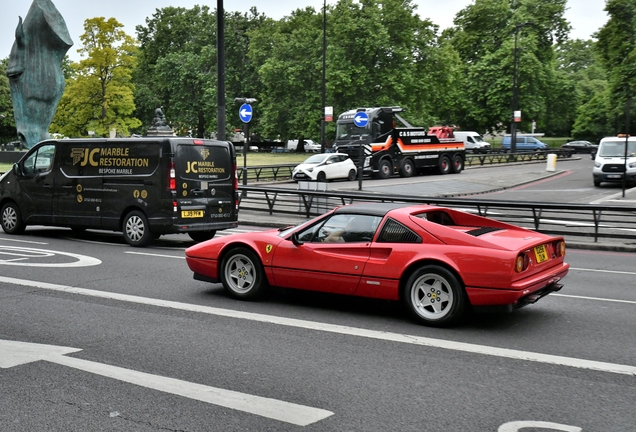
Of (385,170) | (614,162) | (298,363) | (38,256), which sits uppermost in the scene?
(614,162)

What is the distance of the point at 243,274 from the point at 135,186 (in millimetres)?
5946

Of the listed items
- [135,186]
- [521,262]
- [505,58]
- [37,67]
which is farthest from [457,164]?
[521,262]

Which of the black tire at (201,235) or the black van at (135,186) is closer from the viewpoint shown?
the black van at (135,186)

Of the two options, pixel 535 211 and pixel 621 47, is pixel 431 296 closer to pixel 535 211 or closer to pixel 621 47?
pixel 535 211

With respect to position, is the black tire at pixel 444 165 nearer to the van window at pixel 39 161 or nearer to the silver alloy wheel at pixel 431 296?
the van window at pixel 39 161

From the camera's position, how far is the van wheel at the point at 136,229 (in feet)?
45.6

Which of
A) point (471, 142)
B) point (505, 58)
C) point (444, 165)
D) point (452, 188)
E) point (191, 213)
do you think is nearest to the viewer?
point (191, 213)

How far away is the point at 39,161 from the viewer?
15.3 meters

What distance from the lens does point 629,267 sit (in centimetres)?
1222

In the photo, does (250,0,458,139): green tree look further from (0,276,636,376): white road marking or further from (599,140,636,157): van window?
(0,276,636,376): white road marking

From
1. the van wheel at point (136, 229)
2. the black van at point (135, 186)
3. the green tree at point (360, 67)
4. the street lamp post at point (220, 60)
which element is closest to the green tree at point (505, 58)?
the green tree at point (360, 67)

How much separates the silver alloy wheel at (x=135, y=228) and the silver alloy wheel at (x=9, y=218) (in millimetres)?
3408

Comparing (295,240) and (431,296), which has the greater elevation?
(295,240)

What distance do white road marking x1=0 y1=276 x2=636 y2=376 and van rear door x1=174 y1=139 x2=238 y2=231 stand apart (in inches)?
173
